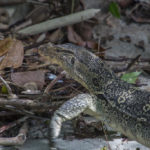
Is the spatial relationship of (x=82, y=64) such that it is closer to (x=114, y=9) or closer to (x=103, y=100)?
(x=103, y=100)

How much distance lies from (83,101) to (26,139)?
2.61ft

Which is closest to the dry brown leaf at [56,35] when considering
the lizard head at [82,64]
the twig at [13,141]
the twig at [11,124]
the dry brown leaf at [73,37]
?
the dry brown leaf at [73,37]

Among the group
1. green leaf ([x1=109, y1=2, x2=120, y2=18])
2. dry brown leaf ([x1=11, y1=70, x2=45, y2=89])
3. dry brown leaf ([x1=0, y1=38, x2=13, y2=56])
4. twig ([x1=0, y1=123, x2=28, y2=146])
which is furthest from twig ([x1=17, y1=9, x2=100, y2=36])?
twig ([x1=0, y1=123, x2=28, y2=146])

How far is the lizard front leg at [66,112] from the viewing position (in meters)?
3.19

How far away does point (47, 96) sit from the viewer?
12.6ft

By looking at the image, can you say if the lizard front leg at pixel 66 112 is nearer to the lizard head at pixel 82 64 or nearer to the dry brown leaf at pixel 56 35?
the lizard head at pixel 82 64

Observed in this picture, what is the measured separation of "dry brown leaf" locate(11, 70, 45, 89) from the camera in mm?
4309

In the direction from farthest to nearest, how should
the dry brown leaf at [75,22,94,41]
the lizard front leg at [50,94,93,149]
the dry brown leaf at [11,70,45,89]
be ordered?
the dry brown leaf at [75,22,94,41] → the dry brown leaf at [11,70,45,89] → the lizard front leg at [50,94,93,149]

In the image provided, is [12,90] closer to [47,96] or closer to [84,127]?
[47,96]

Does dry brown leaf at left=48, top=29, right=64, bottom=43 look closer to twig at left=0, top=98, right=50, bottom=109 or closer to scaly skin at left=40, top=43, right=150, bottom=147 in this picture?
scaly skin at left=40, top=43, right=150, bottom=147

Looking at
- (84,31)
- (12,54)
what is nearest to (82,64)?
(12,54)

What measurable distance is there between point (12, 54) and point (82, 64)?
1.21m

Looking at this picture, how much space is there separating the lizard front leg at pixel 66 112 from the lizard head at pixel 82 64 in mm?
276

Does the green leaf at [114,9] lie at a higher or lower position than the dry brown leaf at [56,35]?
higher
